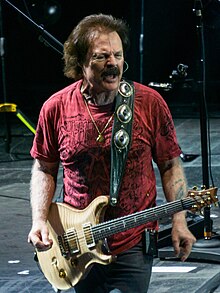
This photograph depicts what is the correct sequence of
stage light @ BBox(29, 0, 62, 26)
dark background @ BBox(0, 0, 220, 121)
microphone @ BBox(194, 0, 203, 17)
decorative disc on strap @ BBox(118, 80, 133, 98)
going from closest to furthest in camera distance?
decorative disc on strap @ BBox(118, 80, 133, 98), microphone @ BBox(194, 0, 203, 17), stage light @ BBox(29, 0, 62, 26), dark background @ BBox(0, 0, 220, 121)

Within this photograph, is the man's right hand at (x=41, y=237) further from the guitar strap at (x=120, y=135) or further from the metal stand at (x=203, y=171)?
the metal stand at (x=203, y=171)

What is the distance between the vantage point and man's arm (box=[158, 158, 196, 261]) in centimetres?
415

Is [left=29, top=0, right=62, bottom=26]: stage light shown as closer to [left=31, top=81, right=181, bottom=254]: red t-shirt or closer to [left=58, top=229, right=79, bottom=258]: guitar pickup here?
[left=31, top=81, right=181, bottom=254]: red t-shirt

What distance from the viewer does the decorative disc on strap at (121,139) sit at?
4.13 m

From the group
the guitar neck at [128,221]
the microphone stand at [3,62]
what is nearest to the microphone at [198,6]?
the microphone stand at [3,62]

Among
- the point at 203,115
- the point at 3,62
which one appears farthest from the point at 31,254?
the point at 3,62

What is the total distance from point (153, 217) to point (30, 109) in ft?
38.7

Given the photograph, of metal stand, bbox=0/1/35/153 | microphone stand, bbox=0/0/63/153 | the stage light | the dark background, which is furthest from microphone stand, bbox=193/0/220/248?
the dark background

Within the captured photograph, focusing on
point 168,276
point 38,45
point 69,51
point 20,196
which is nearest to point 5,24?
point 38,45

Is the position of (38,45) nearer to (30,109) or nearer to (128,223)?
(30,109)

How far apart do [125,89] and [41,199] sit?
2.19 feet

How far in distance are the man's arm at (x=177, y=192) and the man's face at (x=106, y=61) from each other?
18.7 inches

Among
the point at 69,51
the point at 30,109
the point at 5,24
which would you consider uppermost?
the point at 69,51

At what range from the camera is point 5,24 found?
53.7 feet
